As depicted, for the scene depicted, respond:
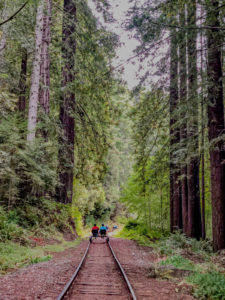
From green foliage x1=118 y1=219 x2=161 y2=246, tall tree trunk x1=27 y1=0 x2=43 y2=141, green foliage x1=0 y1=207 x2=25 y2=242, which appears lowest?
green foliage x1=118 y1=219 x2=161 y2=246

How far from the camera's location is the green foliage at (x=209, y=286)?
5.64 metres

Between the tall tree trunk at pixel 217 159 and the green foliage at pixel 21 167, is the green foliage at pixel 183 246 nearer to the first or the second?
the tall tree trunk at pixel 217 159

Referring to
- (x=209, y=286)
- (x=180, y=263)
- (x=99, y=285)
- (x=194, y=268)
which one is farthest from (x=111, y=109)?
(x=209, y=286)

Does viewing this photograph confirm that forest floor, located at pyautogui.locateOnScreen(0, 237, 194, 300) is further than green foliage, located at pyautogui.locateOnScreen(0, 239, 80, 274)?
No

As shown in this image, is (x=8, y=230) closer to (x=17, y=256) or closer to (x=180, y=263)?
(x=17, y=256)

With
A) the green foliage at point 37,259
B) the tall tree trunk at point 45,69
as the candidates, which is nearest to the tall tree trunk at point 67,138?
the tall tree trunk at point 45,69

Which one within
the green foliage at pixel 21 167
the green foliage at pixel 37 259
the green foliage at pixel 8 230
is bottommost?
the green foliage at pixel 37 259

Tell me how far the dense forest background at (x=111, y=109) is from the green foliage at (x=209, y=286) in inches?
121

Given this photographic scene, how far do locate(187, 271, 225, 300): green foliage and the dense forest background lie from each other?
10.1 feet

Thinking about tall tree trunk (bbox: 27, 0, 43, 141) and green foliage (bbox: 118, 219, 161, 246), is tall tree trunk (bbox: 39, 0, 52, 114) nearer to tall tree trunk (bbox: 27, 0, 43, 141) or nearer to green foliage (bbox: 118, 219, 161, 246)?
tall tree trunk (bbox: 27, 0, 43, 141)

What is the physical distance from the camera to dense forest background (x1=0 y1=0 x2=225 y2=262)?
8.60 metres

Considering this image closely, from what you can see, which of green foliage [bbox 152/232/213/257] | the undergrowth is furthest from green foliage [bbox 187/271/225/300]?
the undergrowth

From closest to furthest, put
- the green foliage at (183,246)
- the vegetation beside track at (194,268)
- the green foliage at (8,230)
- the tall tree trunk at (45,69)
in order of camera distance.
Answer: the vegetation beside track at (194,268) → the green foliage at (8,230) → the green foliage at (183,246) → the tall tree trunk at (45,69)

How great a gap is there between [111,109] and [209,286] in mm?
10485
